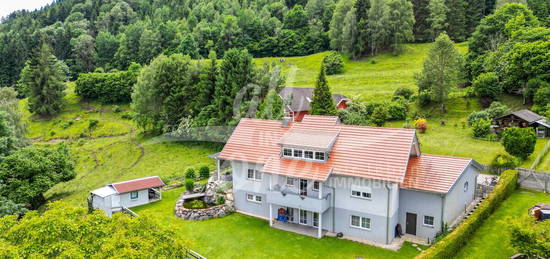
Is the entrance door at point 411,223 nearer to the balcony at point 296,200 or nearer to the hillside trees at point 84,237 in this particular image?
the balcony at point 296,200

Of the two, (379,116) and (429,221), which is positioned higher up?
(379,116)

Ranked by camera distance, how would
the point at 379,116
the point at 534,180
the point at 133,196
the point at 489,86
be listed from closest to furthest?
the point at 534,180 < the point at 133,196 < the point at 379,116 < the point at 489,86

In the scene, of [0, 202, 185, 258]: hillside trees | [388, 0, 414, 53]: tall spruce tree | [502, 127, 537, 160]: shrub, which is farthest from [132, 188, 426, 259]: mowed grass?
[388, 0, 414, 53]: tall spruce tree

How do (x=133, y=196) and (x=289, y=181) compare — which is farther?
(x=133, y=196)

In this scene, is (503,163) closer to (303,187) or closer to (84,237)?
(303,187)

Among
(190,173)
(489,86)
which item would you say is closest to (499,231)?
(190,173)

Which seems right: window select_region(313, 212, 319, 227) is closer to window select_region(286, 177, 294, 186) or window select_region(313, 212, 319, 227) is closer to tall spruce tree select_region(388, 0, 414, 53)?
window select_region(286, 177, 294, 186)

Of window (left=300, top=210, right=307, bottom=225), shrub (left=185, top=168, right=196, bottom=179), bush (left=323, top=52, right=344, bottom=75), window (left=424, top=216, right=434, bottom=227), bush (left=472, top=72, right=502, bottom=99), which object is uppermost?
bush (left=323, top=52, right=344, bottom=75)
